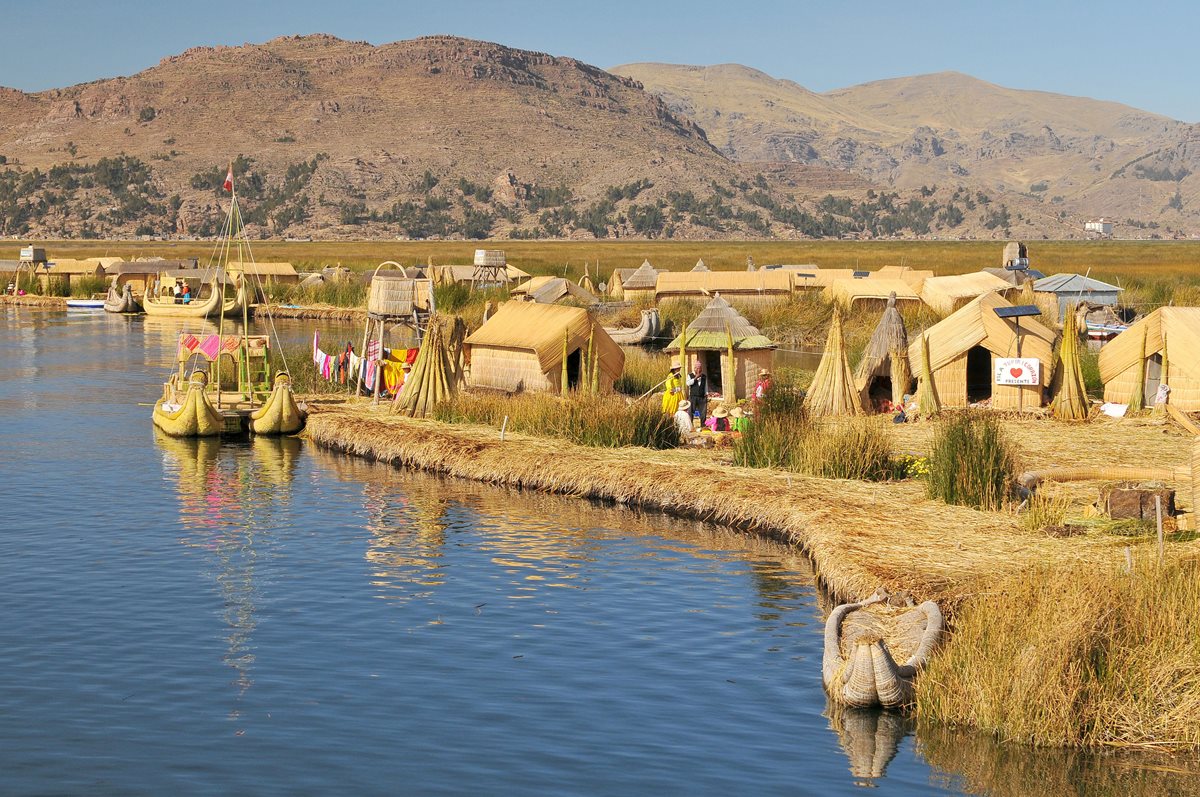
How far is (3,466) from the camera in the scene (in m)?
26.9

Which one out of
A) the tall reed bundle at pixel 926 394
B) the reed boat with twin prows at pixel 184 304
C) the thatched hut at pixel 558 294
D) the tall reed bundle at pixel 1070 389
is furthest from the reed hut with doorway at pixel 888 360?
the reed boat with twin prows at pixel 184 304

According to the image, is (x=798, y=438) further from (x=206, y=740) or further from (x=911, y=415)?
(x=206, y=740)

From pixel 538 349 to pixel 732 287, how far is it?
2844 cm

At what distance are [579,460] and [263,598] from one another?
24.2 feet

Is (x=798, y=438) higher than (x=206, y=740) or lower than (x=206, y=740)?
higher

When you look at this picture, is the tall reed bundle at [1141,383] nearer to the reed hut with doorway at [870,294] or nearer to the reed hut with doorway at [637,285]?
the reed hut with doorway at [870,294]

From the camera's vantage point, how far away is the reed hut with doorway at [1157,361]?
27.2 metres

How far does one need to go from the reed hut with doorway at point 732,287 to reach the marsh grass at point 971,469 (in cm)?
3595

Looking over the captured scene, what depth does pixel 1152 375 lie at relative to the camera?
28.4 metres

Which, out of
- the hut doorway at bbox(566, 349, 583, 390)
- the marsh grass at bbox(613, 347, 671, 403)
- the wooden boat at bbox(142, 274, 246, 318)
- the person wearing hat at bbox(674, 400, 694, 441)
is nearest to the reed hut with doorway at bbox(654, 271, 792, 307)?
the marsh grass at bbox(613, 347, 671, 403)

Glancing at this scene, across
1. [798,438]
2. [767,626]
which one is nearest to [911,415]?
[798,438]

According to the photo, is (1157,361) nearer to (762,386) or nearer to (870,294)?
(762,386)

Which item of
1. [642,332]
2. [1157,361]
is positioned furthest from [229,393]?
[642,332]

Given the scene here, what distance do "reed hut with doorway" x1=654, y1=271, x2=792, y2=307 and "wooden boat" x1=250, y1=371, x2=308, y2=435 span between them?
28.7 m
